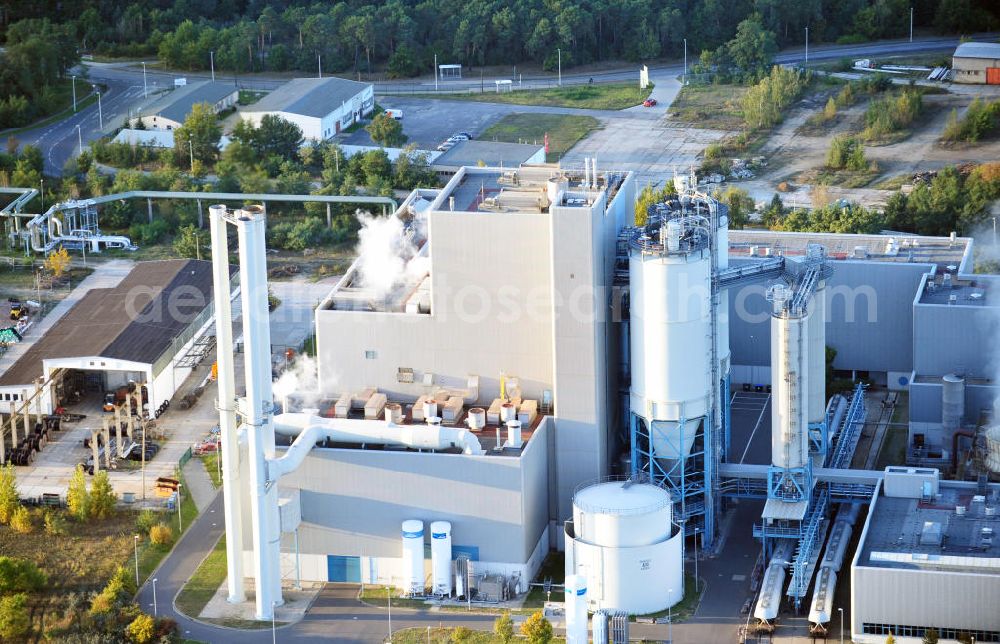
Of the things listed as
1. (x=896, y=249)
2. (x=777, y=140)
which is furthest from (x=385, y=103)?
(x=896, y=249)

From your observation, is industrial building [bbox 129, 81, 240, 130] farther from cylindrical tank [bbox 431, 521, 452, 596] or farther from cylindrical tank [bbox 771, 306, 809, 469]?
cylindrical tank [bbox 771, 306, 809, 469]

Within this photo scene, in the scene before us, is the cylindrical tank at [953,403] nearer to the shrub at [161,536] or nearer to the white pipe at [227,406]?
the white pipe at [227,406]

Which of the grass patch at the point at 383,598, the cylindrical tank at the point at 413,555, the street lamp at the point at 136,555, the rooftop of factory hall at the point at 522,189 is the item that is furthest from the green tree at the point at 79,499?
the rooftop of factory hall at the point at 522,189

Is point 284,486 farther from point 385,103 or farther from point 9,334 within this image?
point 385,103

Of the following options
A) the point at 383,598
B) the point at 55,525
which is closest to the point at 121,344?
the point at 55,525

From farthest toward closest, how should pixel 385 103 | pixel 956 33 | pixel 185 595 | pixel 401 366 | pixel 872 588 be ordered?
pixel 956 33 < pixel 385 103 < pixel 401 366 < pixel 185 595 < pixel 872 588

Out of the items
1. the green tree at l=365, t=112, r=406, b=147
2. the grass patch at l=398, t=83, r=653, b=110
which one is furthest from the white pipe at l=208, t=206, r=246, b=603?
the grass patch at l=398, t=83, r=653, b=110
